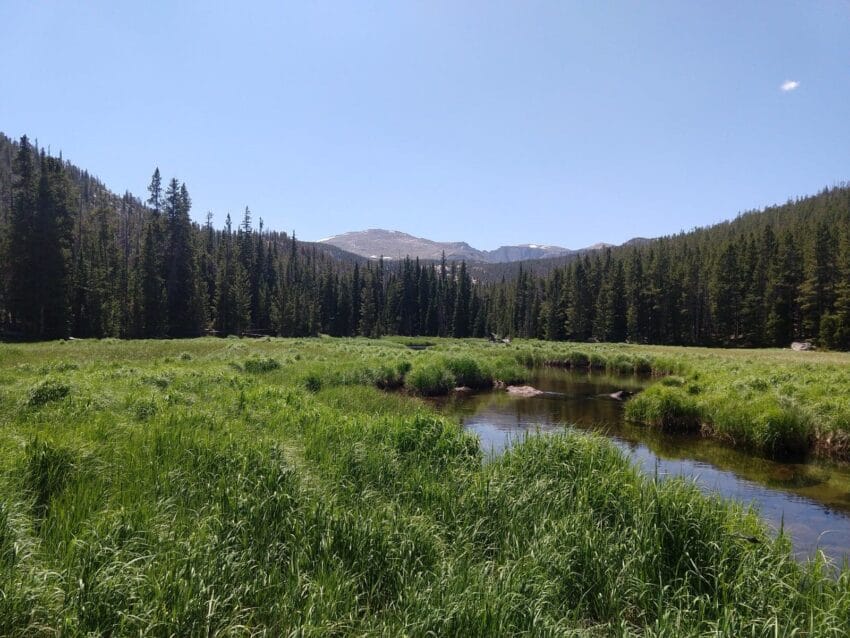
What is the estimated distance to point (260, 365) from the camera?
22672mm

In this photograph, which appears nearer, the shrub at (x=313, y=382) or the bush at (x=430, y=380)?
the shrub at (x=313, y=382)

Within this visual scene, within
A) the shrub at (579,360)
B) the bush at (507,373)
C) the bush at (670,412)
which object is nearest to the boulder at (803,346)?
the shrub at (579,360)

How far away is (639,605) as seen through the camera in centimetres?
536

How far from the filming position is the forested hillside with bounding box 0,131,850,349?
49969 mm

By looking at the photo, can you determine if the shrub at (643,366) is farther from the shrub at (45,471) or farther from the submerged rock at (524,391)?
the shrub at (45,471)

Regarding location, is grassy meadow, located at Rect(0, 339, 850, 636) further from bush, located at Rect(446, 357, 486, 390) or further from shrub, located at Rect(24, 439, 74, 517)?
bush, located at Rect(446, 357, 486, 390)

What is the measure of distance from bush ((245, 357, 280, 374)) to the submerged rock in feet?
44.1

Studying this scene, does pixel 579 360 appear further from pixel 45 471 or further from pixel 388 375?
pixel 45 471

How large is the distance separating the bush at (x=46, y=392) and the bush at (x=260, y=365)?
10.4 metres

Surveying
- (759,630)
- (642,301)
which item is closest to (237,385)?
(759,630)

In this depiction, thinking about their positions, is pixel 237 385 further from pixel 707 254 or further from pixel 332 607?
pixel 707 254

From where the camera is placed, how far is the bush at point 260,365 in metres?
22.1

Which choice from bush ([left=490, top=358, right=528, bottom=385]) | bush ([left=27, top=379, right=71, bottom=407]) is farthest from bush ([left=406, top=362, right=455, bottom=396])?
bush ([left=27, top=379, right=71, bottom=407])

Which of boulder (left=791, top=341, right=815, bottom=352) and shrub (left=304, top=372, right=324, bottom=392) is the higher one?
shrub (left=304, top=372, right=324, bottom=392)
